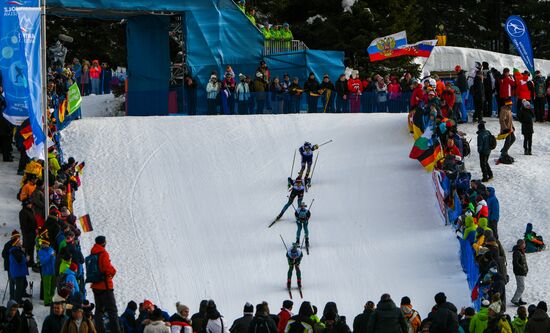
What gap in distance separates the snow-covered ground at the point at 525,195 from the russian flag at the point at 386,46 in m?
4.35

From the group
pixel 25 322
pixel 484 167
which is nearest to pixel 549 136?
pixel 484 167

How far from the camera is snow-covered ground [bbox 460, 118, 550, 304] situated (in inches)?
1016

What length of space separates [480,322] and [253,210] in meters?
10.7

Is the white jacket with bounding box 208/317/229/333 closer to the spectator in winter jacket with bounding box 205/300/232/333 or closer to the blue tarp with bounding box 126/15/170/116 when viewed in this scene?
the spectator in winter jacket with bounding box 205/300/232/333

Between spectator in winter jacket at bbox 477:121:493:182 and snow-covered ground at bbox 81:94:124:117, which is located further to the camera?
snow-covered ground at bbox 81:94:124:117

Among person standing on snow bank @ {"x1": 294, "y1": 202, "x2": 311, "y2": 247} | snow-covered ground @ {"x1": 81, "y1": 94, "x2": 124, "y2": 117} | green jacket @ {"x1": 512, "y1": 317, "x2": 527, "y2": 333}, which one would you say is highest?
snow-covered ground @ {"x1": 81, "y1": 94, "x2": 124, "y2": 117}

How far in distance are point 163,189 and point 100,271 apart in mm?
9783

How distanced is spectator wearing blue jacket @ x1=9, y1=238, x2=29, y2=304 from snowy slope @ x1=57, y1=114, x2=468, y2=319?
2.83 m

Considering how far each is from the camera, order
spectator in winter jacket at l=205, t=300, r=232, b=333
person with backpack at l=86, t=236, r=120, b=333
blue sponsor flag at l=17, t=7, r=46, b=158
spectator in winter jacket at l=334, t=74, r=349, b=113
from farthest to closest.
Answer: spectator in winter jacket at l=334, t=74, r=349, b=113
blue sponsor flag at l=17, t=7, r=46, b=158
person with backpack at l=86, t=236, r=120, b=333
spectator in winter jacket at l=205, t=300, r=232, b=333

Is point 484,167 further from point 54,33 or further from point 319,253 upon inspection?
point 54,33

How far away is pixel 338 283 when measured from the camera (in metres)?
25.9

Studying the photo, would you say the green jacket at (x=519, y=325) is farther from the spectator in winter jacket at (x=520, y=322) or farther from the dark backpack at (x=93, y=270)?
the dark backpack at (x=93, y=270)

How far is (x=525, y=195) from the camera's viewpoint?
29.9 m

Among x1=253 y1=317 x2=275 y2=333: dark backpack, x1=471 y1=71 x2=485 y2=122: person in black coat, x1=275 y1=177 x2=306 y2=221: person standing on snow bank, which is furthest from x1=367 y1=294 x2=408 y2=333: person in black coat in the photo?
x1=471 y1=71 x2=485 y2=122: person in black coat
